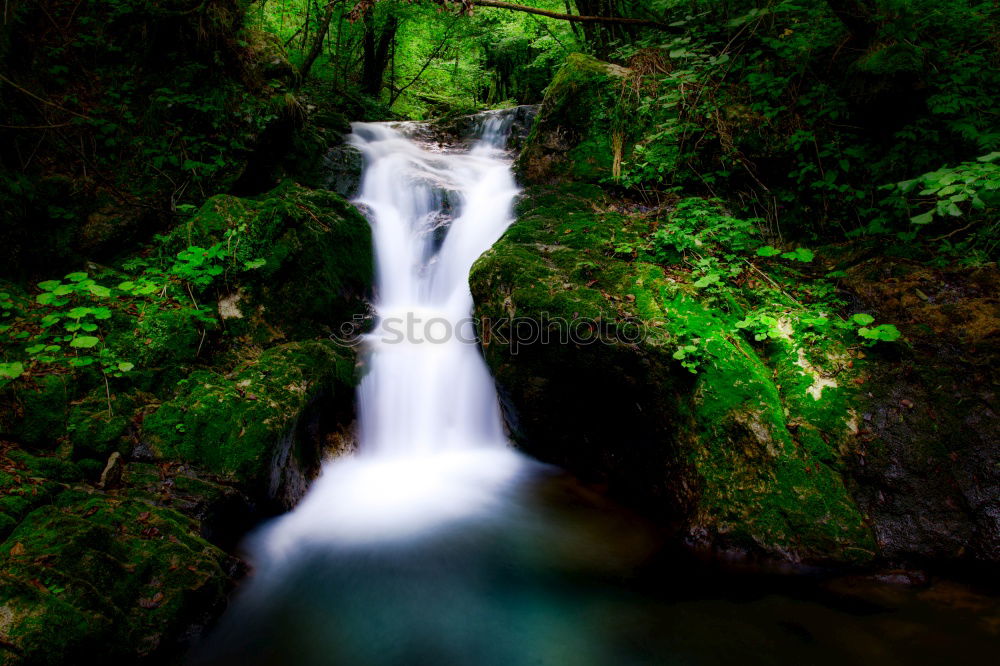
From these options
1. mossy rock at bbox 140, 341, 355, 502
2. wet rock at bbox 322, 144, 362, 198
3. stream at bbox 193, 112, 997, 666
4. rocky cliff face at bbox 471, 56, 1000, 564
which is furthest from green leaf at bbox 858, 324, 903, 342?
wet rock at bbox 322, 144, 362, 198

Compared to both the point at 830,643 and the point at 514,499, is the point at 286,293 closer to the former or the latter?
the point at 514,499

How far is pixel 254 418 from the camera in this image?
3.35 metres

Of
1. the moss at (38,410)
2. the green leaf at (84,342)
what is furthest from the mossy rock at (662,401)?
the moss at (38,410)

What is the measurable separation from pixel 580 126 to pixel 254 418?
544 centimetres

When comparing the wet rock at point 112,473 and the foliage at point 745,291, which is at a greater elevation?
the foliage at point 745,291

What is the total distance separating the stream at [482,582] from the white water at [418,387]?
0.02m

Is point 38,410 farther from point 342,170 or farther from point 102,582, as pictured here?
point 342,170

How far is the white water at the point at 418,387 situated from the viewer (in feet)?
12.3

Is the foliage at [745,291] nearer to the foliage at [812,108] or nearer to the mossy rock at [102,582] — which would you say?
the foliage at [812,108]

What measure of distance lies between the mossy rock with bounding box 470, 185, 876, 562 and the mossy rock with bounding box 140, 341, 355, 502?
6.10 ft

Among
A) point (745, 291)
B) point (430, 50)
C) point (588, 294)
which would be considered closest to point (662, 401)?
point (588, 294)

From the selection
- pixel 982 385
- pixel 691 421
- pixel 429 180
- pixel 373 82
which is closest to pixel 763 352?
pixel 691 421

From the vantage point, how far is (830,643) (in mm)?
2420

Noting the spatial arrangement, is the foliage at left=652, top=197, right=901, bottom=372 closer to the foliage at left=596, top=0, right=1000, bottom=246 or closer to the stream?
the foliage at left=596, top=0, right=1000, bottom=246
